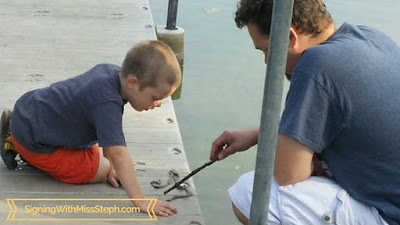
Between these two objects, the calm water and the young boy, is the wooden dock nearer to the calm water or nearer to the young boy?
the young boy

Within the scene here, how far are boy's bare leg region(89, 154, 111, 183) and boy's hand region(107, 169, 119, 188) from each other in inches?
0.7

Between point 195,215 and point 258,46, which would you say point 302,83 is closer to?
point 258,46

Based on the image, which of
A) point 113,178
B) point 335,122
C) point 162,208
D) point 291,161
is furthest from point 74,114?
point 335,122

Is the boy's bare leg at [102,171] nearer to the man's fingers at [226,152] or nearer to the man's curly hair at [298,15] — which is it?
the man's fingers at [226,152]

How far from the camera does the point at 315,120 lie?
8.12 ft

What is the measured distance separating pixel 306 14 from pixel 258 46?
24 centimetres

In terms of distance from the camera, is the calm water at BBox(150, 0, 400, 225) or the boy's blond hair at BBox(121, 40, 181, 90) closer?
the boy's blond hair at BBox(121, 40, 181, 90)

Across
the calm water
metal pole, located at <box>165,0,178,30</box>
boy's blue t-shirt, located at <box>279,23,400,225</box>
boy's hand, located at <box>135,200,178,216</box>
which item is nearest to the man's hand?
boy's hand, located at <box>135,200,178,216</box>

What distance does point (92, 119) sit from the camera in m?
3.09

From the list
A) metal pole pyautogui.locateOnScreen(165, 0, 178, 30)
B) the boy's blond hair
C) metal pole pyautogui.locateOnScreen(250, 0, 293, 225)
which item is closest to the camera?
metal pole pyautogui.locateOnScreen(250, 0, 293, 225)

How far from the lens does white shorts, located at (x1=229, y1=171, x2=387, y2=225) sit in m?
2.58

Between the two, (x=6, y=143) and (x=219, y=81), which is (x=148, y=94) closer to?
(x=6, y=143)

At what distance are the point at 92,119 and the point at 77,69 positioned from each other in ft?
6.99

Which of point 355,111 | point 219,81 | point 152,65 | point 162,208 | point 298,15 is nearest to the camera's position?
point 355,111
